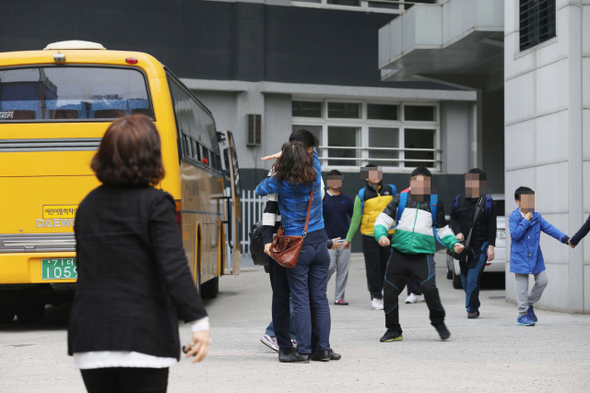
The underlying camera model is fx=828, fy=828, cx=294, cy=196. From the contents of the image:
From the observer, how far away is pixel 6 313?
10.2 metres

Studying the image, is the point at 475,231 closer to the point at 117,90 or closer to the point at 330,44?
the point at 117,90

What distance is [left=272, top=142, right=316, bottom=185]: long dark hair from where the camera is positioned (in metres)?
6.61

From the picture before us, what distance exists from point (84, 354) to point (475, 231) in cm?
734

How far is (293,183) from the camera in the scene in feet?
21.9

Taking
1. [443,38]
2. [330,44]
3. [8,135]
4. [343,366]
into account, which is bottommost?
[343,366]

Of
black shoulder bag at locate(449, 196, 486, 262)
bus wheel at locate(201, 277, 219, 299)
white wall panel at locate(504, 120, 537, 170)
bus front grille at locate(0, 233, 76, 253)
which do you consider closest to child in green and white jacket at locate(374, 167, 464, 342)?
black shoulder bag at locate(449, 196, 486, 262)

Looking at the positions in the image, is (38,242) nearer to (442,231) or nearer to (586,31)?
(442,231)

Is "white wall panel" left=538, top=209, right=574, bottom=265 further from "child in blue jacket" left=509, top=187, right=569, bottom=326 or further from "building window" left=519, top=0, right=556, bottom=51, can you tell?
"building window" left=519, top=0, right=556, bottom=51

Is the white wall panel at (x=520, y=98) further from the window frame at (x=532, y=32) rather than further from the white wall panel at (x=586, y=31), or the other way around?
the white wall panel at (x=586, y=31)

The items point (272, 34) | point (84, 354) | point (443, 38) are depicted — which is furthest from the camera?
point (272, 34)

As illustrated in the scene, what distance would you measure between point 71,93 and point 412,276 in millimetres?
4100

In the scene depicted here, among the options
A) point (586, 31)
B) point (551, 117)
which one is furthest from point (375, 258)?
point (586, 31)

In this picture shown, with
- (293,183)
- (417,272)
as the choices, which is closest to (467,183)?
(417,272)

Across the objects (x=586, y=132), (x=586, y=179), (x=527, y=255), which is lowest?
(x=527, y=255)
